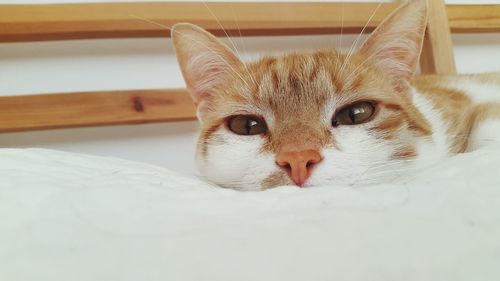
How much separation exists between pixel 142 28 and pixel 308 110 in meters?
1.14

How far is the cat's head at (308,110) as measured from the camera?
0.80m

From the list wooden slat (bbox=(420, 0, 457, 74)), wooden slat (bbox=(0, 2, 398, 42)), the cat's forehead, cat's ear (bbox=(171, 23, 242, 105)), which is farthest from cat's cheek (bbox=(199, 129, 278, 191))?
wooden slat (bbox=(420, 0, 457, 74))

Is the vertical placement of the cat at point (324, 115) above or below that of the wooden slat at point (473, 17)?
below

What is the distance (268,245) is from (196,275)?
0.27 feet

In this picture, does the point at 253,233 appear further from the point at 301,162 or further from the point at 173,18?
the point at 173,18

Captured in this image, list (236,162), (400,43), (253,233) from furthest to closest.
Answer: (400,43)
(236,162)
(253,233)

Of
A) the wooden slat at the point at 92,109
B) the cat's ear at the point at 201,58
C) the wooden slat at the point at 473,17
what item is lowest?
the cat's ear at the point at 201,58

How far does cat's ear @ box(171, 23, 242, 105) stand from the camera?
110 centimetres

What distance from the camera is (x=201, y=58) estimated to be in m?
1.14

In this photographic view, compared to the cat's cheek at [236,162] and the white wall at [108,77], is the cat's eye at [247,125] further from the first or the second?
the white wall at [108,77]

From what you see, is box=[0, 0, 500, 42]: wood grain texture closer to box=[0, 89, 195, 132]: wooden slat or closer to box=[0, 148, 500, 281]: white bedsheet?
box=[0, 89, 195, 132]: wooden slat

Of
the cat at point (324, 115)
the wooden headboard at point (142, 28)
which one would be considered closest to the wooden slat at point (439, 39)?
the wooden headboard at point (142, 28)

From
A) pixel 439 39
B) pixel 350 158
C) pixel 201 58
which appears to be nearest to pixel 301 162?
pixel 350 158

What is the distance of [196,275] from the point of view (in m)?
0.40
